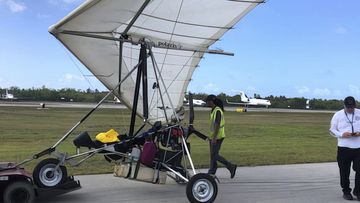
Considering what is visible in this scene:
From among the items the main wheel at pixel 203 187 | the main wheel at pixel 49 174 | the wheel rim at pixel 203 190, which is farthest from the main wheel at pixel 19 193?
the wheel rim at pixel 203 190

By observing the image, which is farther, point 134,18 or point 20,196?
point 134,18

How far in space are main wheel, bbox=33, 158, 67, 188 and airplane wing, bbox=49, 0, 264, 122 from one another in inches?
83.9

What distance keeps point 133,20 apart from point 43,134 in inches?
592

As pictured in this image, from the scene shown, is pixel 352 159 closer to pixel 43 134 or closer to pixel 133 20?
pixel 133 20

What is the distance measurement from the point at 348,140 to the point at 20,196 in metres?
5.62

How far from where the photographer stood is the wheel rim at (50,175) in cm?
746

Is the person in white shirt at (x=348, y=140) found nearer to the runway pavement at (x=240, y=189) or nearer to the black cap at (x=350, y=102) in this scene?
the black cap at (x=350, y=102)

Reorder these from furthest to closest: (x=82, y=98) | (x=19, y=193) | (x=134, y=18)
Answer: (x=82, y=98), (x=134, y=18), (x=19, y=193)

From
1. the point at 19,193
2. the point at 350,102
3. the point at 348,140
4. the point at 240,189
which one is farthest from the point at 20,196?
the point at 350,102

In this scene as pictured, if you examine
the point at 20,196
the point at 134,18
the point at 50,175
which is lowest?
the point at 20,196

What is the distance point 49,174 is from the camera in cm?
754

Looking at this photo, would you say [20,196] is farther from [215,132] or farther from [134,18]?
[215,132]

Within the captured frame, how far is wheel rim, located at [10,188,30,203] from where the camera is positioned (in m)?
6.71

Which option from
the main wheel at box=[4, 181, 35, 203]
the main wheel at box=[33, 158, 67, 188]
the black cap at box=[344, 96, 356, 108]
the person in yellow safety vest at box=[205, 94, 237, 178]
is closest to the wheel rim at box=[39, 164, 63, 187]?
the main wheel at box=[33, 158, 67, 188]
